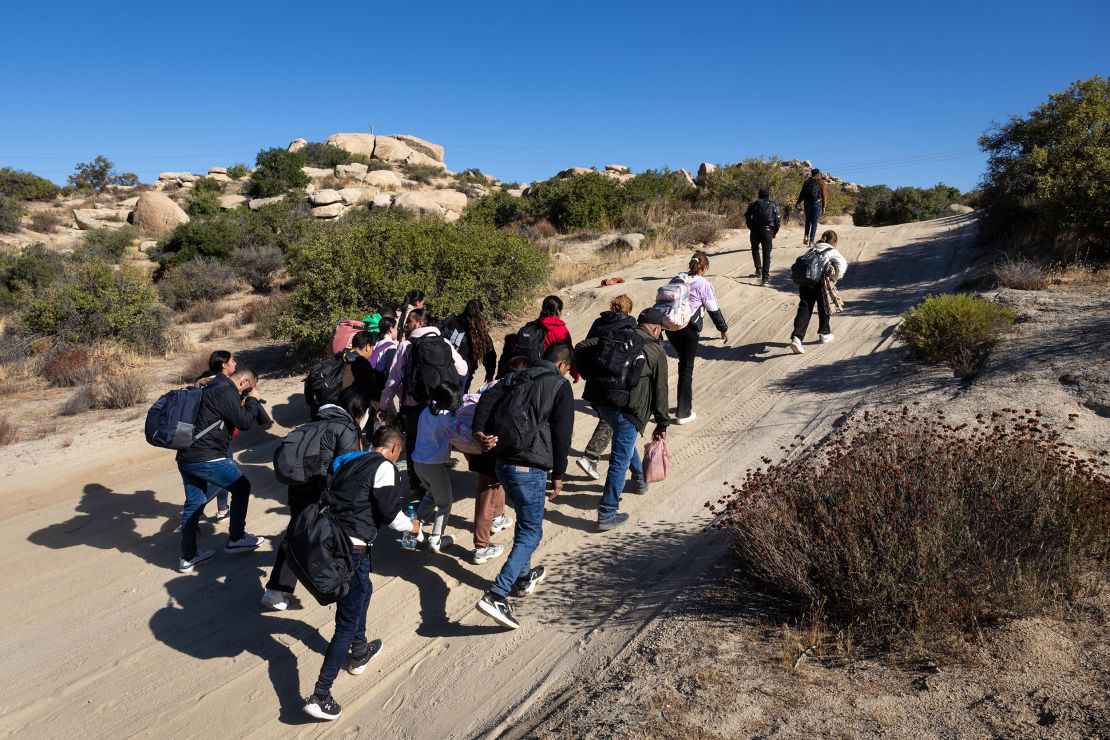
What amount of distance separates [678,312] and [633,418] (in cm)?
242

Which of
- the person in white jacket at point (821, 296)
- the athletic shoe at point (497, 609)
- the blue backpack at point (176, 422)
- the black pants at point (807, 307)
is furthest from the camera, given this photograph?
the black pants at point (807, 307)

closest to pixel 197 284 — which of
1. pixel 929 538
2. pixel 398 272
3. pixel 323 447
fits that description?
pixel 398 272

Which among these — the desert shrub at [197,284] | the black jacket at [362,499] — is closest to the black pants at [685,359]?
the black jacket at [362,499]

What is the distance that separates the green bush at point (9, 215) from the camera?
2783 cm

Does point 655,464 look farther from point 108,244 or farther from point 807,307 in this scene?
point 108,244

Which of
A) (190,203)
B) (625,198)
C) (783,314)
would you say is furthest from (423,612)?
(190,203)

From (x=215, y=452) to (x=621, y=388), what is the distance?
3.56 m

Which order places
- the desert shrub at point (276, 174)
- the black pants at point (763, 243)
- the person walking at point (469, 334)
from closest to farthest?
the person walking at point (469, 334) < the black pants at point (763, 243) < the desert shrub at point (276, 174)

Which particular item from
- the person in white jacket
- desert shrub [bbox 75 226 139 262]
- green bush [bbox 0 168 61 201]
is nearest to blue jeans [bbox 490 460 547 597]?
the person in white jacket

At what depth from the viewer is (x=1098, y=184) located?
10.7m

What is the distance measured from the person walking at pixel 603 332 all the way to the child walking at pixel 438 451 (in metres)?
1.40

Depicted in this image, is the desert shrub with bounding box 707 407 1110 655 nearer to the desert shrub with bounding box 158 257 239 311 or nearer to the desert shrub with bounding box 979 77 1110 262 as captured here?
the desert shrub with bounding box 979 77 1110 262

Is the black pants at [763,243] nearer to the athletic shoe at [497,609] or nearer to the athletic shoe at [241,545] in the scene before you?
the athletic shoe at [497,609]

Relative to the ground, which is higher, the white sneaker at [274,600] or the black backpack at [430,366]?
the black backpack at [430,366]
